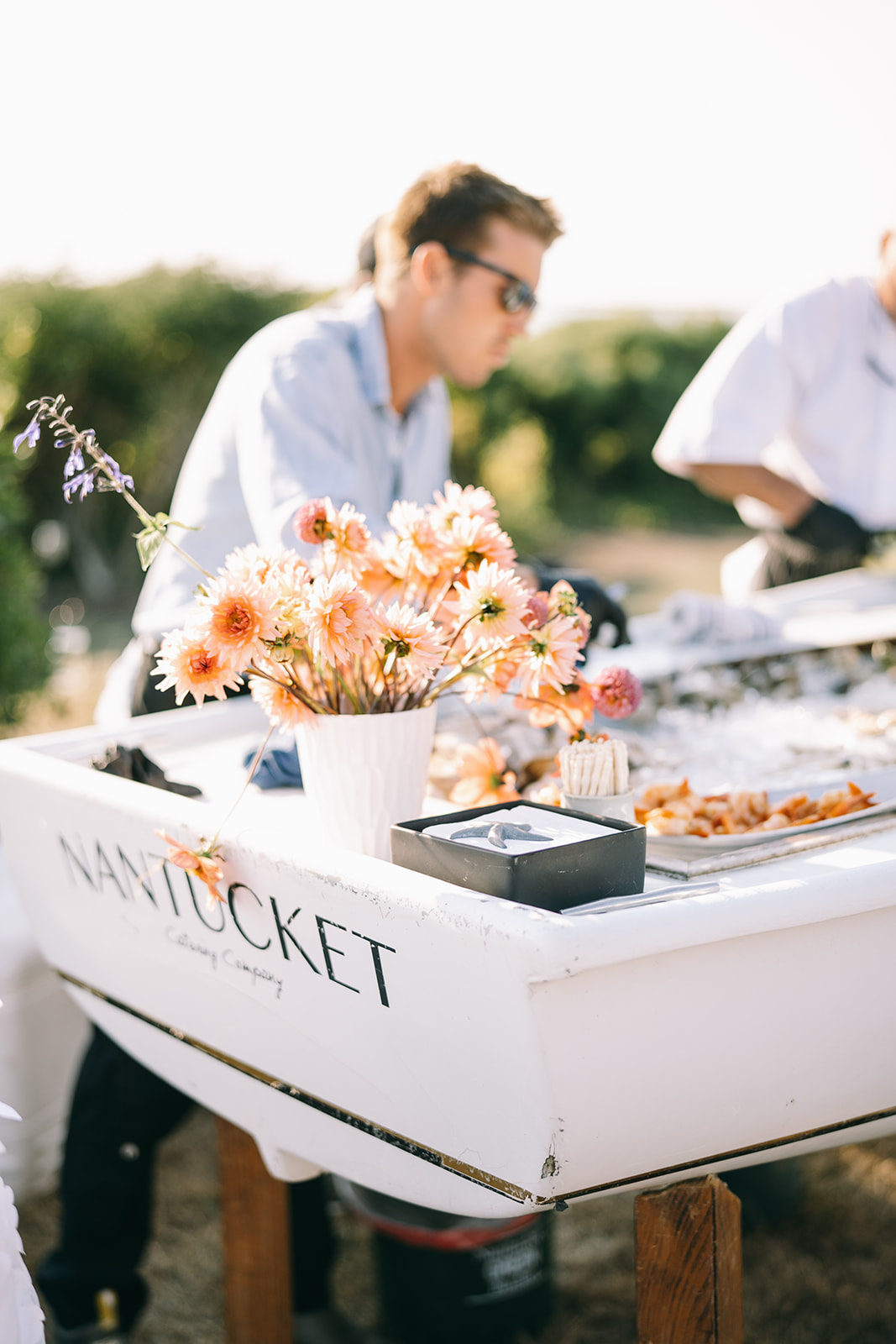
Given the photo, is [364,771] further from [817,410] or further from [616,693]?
[817,410]

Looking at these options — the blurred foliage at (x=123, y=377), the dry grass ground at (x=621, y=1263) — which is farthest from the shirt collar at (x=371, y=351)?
the blurred foliage at (x=123, y=377)

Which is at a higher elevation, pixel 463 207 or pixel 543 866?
pixel 463 207

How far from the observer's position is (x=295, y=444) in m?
1.58

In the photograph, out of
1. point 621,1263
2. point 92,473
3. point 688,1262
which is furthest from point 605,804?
point 621,1263

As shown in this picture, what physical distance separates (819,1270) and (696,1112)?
1.14 meters

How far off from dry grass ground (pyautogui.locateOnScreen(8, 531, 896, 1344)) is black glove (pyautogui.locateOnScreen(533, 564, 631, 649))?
100 cm

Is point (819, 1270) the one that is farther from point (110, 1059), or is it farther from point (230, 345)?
point (230, 345)

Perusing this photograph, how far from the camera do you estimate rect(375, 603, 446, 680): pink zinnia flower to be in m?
1.03

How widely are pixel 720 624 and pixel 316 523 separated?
1084mm

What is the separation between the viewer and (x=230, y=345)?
7.21 meters

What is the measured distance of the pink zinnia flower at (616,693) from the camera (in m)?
1.19

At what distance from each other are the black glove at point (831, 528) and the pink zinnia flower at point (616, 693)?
134 centimetres

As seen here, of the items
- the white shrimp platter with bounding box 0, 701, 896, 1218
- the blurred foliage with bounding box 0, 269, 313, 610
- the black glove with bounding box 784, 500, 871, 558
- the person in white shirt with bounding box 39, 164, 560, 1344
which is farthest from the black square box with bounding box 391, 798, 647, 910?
the blurred foliage with bounding box 0, 269, 313, 610

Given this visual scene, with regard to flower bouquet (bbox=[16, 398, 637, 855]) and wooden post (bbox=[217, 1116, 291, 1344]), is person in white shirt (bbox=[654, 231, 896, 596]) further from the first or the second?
wooden post (bbox=[217, 1116, 291, 1344])
